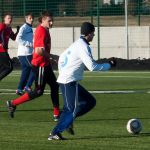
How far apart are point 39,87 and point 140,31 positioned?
2151cm

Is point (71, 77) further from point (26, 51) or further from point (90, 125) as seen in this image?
point (26, 51)

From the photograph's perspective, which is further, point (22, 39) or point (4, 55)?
point (22, 39)

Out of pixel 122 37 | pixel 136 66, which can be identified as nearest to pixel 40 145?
pixel 136 66

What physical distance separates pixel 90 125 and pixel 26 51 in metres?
7.59

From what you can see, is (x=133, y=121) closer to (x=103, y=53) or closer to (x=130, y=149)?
(x=130, y=149)

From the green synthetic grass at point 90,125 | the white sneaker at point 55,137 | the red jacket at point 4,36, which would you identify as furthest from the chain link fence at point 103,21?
the white sneaker at point 55,137

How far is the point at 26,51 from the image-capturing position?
22.3 m

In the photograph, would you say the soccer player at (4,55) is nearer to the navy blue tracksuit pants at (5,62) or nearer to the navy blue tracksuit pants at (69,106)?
the navy blue tracksuit pants at (5,62)

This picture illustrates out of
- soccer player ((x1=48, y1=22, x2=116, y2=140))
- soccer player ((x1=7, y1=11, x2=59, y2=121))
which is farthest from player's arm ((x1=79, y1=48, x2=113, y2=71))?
soccer player ((x1=7, y1=11, x2=59, y2=121))

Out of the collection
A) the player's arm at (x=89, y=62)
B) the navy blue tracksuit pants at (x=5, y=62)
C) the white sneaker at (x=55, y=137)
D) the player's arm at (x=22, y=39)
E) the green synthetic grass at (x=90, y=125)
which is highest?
the player's arm at (x=89, y=62)

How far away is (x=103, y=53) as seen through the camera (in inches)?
1489

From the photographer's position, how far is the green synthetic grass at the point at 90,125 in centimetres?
1237

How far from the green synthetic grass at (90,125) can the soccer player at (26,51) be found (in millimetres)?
509

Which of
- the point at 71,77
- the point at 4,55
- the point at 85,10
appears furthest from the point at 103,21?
the point at 71,77
